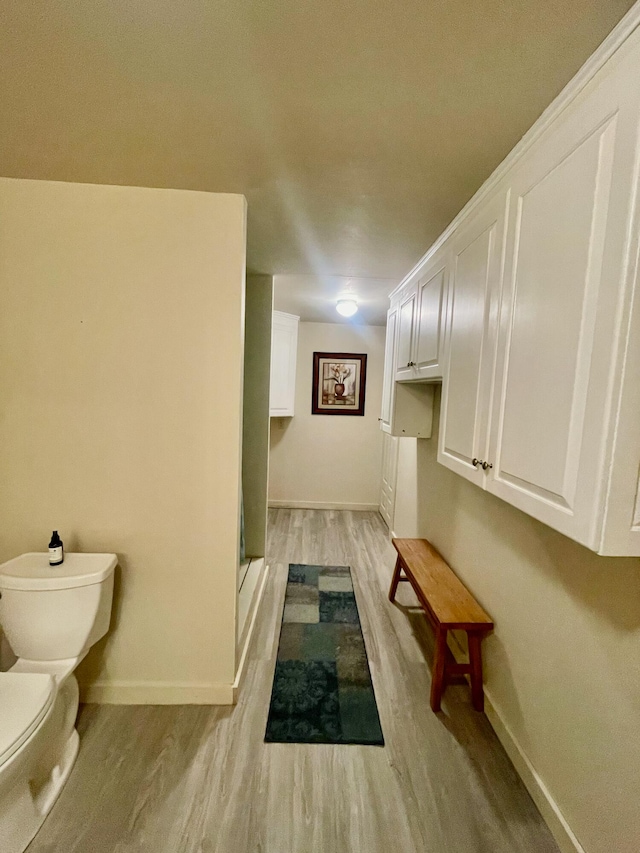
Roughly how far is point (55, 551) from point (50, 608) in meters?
0.21

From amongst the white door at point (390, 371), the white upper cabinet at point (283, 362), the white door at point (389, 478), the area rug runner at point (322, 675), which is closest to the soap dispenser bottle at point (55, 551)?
the area rug runner at point (322, 675)

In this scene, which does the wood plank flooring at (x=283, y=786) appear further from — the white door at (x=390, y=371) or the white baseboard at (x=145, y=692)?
the white door at (x=390, y=371)

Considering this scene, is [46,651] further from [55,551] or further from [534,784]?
[534,784]

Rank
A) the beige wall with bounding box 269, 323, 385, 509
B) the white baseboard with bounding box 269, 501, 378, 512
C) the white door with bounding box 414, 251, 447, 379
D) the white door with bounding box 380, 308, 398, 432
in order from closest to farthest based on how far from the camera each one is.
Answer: the white door with bounding box 414, 251, 447, 379, the white door with bounding box 380, 308, 398, 432, the beige wall with bounding box 269, 323, 385, 509, the white baseboard with bounding box 269, 501, 378, 512

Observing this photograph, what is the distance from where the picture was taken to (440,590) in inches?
76.7

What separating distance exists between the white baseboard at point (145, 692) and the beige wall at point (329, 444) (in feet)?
9.53

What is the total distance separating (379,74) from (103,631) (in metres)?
2.15

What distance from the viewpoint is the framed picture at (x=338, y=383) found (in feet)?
14.6

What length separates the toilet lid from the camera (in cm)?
103

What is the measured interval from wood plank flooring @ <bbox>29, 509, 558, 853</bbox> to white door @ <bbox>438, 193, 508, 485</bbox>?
1.18 m

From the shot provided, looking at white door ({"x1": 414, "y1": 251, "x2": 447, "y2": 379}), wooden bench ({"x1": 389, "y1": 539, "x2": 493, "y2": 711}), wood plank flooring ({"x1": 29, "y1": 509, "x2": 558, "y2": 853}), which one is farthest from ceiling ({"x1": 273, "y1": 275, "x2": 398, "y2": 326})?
wood plank flooring ({"x1": 29, "y1": 509, "x2": 558, "y2": 853})

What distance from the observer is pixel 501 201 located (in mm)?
1251

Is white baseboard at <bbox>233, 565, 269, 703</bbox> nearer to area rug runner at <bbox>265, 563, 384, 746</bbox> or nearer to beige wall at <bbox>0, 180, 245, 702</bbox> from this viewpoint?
area rug runner at <bbox>265, 563, 384, 746</bbox>

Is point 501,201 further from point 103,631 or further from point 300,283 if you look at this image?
point 103,631
